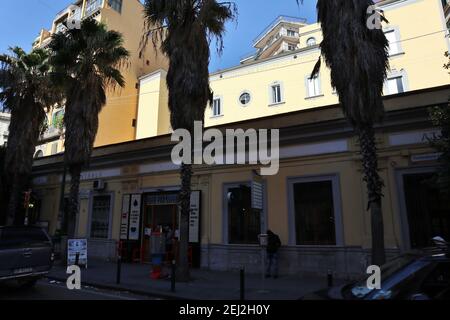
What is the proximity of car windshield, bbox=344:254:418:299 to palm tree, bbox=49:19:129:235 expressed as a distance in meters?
13.7

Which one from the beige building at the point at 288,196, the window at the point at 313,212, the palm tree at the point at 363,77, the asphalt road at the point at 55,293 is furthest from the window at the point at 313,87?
the asphalt road at the point at 55,293

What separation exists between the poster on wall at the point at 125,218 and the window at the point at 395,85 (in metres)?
19.2

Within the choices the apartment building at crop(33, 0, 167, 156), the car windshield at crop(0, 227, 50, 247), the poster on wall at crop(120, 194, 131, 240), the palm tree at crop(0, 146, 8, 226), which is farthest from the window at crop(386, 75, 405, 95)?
the palm tree at crop(0, 146, 8, 226)

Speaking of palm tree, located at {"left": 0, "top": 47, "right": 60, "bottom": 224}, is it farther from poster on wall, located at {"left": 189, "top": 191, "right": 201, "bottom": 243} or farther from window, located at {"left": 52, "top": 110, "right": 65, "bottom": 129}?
window, located at {"left": 52, "top": 110, "right": 65, "bottom": 129}

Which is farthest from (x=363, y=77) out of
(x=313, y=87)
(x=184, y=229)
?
(x=313, y=87)

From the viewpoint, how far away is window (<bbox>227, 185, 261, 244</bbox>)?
14258mm

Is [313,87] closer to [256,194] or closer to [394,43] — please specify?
[394,43]

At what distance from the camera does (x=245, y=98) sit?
31219mm

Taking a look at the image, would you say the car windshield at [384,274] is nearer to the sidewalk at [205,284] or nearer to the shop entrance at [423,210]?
the sidewalk at [205,284]

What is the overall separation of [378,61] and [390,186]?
Answer: 4581 mm

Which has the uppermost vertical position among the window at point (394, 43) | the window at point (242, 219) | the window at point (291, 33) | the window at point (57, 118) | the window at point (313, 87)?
the window at point (291, 33)

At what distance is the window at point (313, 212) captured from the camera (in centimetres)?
1296
